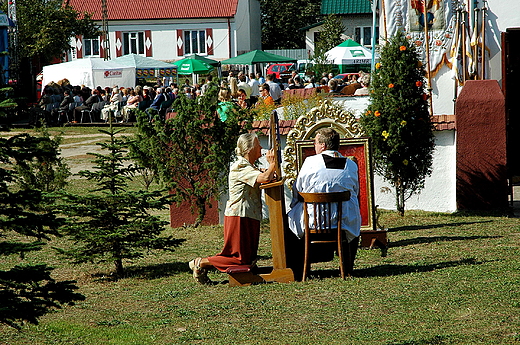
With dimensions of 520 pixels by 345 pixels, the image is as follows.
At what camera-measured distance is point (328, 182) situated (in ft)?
22.6

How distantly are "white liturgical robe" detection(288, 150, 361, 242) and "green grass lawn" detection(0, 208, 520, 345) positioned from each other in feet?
1.70

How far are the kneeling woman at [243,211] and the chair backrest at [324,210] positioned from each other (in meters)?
0.54

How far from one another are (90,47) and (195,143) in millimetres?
50052

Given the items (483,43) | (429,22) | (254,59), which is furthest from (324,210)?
(254,59)

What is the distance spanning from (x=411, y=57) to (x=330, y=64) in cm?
2296

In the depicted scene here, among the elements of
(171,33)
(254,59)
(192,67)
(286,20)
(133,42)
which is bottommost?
(192,67)

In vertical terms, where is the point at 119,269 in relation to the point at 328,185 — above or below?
below

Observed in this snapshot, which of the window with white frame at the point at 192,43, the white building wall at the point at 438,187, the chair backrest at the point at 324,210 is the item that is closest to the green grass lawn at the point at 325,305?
the chair backrest at the point at 324,210

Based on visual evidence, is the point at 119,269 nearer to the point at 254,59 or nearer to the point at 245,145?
the point at 245,145

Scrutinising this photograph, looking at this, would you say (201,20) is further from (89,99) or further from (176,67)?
(89,99)

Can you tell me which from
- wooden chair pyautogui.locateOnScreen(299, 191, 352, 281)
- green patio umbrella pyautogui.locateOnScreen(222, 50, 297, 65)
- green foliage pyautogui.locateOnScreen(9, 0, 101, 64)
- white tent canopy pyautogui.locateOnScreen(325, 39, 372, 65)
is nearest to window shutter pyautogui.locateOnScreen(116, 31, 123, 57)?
green foliage pyautogui.locateOnScreen(9, 0, 101, 64)

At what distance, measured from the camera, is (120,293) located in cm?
774

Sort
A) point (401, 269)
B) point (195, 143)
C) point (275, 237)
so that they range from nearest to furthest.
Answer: point (275, 237)
point (401, 269)
point (195, 143)

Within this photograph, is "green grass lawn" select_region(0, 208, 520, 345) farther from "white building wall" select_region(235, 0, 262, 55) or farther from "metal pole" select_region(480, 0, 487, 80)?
"white building wall" select_region(235, 0, 262, 55)
